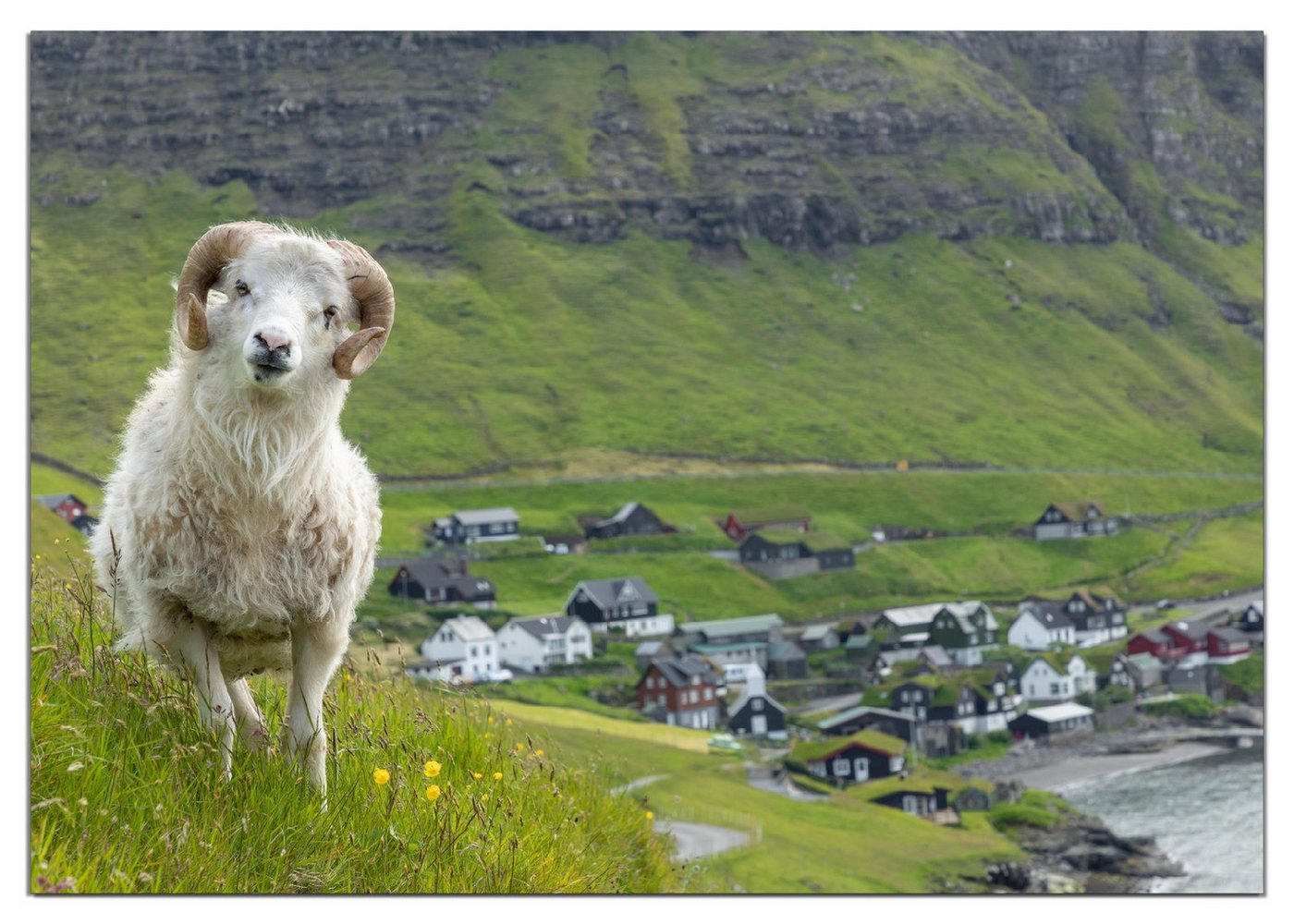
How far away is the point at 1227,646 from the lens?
93.8 meters

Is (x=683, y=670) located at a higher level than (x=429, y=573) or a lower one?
lower

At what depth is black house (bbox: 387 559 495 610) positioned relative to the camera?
3991 inches

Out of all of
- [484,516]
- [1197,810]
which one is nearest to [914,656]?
[1197,810]

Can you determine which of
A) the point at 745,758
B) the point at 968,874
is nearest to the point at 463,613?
the point at 745,758

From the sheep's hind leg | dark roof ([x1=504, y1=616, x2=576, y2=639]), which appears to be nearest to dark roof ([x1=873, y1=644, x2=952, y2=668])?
dark roof ([x1=504, y1=616, x2=576, y2=639])

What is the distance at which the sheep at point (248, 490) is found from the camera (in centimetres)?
603

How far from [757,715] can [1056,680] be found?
24.7m

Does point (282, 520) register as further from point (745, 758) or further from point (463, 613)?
point (463, 613)

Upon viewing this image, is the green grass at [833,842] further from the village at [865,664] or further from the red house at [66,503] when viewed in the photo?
the red house at [66,503]

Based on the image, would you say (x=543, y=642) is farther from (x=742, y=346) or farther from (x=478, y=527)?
(x=742, y=346)

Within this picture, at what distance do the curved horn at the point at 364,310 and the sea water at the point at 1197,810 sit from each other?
4718cm

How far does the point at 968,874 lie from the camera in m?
63.3

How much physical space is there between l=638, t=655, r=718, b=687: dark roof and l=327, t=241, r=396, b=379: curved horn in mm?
86580

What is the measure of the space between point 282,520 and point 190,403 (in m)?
0.69
